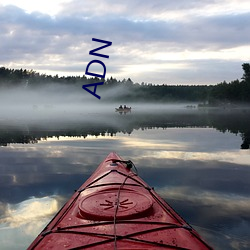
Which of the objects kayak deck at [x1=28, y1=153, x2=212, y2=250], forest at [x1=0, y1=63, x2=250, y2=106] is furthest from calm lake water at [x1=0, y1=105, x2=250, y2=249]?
forest at [x1=0, y1=63, x2=250, y2=106]

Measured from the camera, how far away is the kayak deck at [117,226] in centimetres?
419

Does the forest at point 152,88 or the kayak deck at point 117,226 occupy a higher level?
the forest at point 152,88

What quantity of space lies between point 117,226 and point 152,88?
18018 cm

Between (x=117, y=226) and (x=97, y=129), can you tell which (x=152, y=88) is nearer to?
(x=97, y=129)

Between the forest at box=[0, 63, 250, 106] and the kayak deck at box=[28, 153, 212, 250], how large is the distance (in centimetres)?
9999

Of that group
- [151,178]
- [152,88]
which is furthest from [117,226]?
[152,88]

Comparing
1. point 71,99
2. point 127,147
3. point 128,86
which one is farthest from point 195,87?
point 127,147

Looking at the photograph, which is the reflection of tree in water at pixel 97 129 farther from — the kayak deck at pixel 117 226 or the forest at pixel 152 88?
the forest at pixel 152 88

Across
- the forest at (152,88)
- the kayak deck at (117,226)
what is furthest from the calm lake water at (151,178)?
the forest at (152,88)

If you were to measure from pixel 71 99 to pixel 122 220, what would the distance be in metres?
169

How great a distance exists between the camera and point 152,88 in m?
183

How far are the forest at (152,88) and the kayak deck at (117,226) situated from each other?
100.0 m

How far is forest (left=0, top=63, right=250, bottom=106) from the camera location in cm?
10181

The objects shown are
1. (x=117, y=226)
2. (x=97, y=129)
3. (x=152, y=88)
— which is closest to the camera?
(x=117, y=226)
